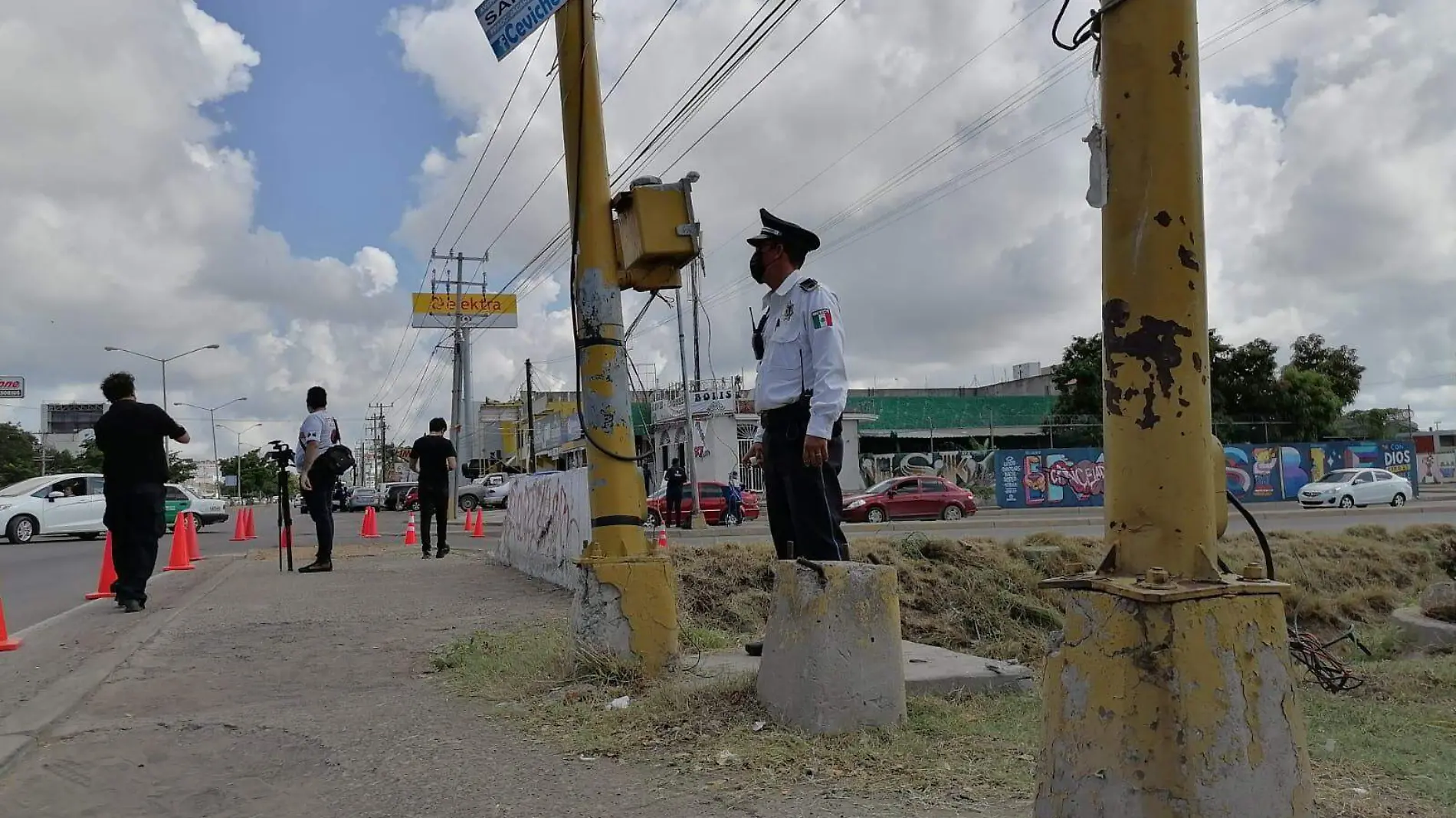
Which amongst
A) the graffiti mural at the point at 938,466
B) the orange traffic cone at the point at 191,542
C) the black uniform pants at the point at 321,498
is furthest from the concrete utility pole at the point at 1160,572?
the graffiti mural at the point at 938,466

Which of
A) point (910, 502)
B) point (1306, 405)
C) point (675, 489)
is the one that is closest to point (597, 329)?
point (675, 489)

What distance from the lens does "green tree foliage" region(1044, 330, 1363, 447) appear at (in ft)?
143

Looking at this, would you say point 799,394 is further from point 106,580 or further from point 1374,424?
→ point 1374,424

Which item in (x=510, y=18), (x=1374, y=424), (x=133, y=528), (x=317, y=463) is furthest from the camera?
(x=1374, y=424)

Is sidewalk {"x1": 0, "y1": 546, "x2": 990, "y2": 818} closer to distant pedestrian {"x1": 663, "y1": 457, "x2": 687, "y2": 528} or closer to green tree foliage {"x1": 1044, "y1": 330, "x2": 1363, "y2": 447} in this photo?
distant pedestrian {"x1": 663, "y1": 457, "x2": 687, "y2": 528}

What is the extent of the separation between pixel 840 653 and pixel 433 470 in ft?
31.4

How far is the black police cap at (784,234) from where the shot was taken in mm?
4398

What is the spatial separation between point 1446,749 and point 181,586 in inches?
392

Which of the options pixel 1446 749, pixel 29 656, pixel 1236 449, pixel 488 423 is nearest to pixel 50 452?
pixel 488 423

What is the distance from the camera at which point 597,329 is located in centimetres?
519

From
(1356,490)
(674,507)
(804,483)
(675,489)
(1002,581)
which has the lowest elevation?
(1356,490)

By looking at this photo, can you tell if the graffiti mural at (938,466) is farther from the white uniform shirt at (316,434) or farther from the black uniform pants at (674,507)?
the white uniform shirt at (316,434)

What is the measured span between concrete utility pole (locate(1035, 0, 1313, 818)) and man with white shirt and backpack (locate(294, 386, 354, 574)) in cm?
928

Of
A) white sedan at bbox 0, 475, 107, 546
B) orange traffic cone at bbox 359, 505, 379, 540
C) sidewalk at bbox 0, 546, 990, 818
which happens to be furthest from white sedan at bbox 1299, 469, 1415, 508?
white sedan at bbox 0, 475, 107, 546
